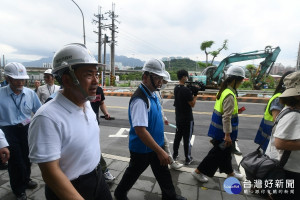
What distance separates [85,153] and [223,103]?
208 centimetres

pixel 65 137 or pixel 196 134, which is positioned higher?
pixel 65 137

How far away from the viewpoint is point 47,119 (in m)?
1.07

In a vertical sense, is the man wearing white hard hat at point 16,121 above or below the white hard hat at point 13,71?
below

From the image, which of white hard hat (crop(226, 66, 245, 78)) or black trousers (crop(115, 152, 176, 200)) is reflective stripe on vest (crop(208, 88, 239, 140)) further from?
black trousers (crop(115, 152, 176, 200))

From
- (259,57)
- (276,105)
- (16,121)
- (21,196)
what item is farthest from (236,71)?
(259,57)

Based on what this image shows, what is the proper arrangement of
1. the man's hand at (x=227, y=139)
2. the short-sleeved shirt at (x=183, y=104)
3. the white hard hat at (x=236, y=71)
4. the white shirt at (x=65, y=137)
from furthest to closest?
the short-sleeved shirt at (x=183, y=104)
the white hard hat at (x=236, y=71)
the man's hand at (x=227, y=139)
the white shirt at (x=65, y=137)

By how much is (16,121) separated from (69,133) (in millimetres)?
1805

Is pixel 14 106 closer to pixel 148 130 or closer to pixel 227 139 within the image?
pixel 148 130

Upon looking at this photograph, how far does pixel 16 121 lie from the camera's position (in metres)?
2.45

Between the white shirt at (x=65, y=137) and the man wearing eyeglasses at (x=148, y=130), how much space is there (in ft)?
2.20

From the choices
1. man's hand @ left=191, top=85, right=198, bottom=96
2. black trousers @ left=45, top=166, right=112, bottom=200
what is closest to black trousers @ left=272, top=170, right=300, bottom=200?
black trousers @ left=45, top=166, right=112, bottom=200

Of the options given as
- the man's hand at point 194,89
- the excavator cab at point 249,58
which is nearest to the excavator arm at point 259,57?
the excavator cab at point 249,58

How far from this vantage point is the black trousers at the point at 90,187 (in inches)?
50.5

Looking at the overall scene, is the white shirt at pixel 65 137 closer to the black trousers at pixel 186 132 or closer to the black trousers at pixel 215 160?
the black trousers at pixel 215 160
